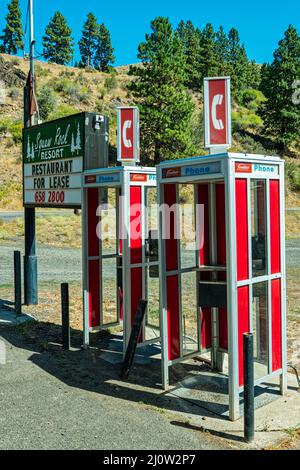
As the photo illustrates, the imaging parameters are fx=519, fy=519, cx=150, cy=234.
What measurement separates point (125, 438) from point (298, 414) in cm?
A: 173

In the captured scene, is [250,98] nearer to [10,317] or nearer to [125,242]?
[10,317]

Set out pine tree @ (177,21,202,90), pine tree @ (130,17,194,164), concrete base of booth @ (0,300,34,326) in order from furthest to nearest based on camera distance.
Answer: pine tree @ (177,21,202,90)
pine tree @ (130,17,194,164)
concrete base of booth @ (0,300,34,326)

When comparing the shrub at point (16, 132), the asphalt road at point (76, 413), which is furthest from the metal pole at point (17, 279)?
the shrub at point (16, 132)

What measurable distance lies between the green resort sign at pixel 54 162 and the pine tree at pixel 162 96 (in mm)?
24119

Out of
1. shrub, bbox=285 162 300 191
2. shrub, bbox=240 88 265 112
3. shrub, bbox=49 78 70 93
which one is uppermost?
shrub, bbox=240 88 265 112

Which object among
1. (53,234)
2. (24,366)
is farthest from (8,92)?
(24,366)

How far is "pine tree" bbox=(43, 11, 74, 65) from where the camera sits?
77.6 metres

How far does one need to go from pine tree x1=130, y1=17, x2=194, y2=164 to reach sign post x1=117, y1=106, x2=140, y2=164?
25998 millimetres

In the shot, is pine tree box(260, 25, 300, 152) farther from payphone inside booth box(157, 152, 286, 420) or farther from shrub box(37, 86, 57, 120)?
payphone inside booth box(157, 152, 286, 420)

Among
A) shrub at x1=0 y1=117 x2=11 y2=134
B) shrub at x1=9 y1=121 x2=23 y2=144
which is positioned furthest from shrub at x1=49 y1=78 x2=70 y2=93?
shrub at x1=9 y1=121 x2=23 y2=144

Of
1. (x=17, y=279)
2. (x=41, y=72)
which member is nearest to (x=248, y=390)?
(x=17, y=279)

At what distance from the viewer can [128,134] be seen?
6.78m

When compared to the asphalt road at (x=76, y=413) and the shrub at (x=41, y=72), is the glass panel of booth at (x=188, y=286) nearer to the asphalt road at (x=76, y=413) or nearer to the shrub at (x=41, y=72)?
the asphalt road at (x=76, y=413)

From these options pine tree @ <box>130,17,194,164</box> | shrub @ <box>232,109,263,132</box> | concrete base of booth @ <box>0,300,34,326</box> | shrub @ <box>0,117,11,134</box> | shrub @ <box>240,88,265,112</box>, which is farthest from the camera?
shrub @ <box>240,88,265,112</box>
